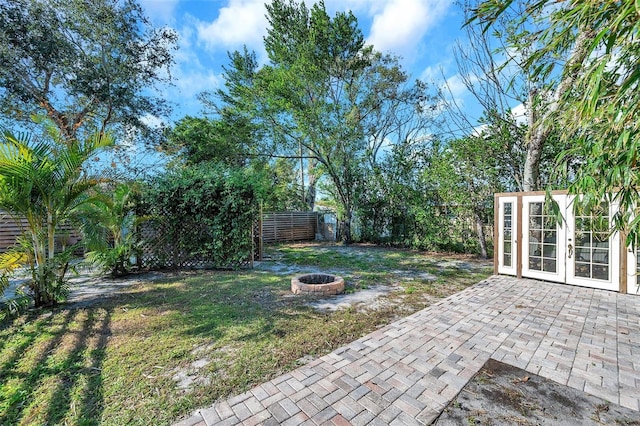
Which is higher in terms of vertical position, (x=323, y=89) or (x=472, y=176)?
(x=323, y=89)

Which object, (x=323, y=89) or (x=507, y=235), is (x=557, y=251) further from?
(x=323, y=89)

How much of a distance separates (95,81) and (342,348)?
42.5 feet

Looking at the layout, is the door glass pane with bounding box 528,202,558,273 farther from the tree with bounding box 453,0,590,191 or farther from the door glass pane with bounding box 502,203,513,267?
the tree with bounding box 453,0,590,191

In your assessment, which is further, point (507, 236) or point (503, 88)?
point (503, 88)

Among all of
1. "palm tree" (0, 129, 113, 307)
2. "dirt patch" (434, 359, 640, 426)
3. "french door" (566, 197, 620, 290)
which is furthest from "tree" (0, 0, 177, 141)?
"french door" (566, 197, 620, 290)

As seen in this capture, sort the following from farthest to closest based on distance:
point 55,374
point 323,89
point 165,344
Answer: point 323,89 → point 165,344 → point 55,374

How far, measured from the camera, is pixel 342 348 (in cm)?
289

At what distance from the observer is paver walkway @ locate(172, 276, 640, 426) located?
1950 millimetres

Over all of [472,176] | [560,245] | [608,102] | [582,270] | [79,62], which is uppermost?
[79,62]

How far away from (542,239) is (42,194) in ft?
28.5

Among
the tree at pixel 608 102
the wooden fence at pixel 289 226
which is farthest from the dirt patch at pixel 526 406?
the wooden fence at pixel 289 226

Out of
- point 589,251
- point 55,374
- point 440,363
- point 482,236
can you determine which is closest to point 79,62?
point 55,374

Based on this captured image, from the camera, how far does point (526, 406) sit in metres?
2.04

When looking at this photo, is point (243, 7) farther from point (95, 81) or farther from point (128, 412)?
point (128, 412)
